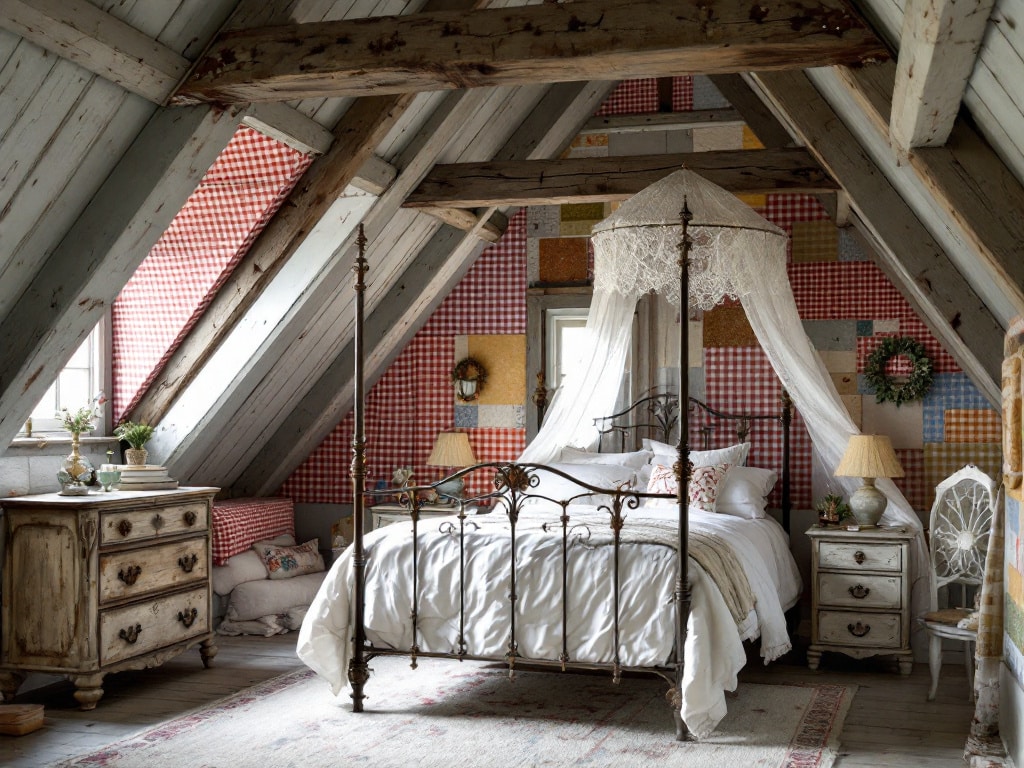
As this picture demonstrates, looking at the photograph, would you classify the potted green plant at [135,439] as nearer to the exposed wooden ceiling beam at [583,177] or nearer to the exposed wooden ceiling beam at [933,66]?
the exposed wooden ceiling beam at [583,177]

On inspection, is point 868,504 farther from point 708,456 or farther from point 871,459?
point 708,456

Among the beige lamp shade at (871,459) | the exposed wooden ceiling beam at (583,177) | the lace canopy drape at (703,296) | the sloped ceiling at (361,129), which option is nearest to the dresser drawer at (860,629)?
the lace canopy drape at (703,296)

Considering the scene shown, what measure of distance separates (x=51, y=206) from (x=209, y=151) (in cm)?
64

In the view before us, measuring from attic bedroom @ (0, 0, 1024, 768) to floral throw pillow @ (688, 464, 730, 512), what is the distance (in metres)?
0.04

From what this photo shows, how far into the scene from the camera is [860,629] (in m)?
5.82

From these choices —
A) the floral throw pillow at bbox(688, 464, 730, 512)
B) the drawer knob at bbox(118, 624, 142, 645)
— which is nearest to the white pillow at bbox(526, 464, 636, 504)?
the floral throw pillow at bbox(688, 464, 730, 512)

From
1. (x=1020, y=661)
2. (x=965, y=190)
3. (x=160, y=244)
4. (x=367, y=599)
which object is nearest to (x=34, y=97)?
(x=160, y=244)

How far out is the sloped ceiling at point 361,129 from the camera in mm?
3367

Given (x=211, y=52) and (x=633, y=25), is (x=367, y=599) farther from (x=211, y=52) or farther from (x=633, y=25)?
(x=633, y=25)

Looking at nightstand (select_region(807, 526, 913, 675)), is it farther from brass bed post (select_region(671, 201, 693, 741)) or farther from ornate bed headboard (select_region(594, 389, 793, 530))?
brass bed post (select_region(671, 201, 693, 741))

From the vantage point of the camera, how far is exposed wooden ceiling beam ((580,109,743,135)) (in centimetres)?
716

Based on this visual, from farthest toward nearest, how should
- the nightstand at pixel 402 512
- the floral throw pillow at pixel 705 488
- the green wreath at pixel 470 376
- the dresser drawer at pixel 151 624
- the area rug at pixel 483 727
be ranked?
the green wreath at pixel 470 376
the nightstand at pixel 402 512
the floral throw pillow at pixel 705 488
the dresser drawer at pixel 151 624
the area rug at pixel 483 727

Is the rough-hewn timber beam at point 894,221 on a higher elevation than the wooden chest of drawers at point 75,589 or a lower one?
higher

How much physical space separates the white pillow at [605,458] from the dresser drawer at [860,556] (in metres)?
1.26
